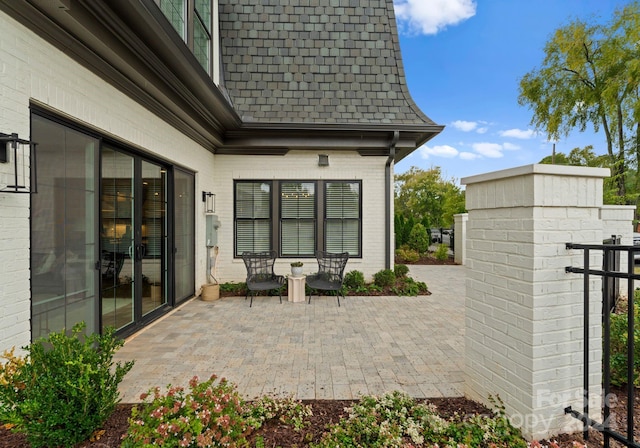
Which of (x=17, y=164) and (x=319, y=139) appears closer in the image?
(x=17, y=164)

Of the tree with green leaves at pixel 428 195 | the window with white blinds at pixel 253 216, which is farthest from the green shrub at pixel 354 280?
the tree with green leaves at pixel 428 195

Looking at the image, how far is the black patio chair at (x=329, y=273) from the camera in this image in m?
5.57

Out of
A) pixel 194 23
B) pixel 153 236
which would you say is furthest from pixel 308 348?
pixel 194 23

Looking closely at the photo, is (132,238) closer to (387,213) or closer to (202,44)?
(202,44)

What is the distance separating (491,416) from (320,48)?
697 cm

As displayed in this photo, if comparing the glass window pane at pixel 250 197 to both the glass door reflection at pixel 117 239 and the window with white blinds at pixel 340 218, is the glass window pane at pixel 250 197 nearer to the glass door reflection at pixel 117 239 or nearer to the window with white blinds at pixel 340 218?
the window with white blinds at pixel 340 218

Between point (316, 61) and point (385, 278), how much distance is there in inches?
192

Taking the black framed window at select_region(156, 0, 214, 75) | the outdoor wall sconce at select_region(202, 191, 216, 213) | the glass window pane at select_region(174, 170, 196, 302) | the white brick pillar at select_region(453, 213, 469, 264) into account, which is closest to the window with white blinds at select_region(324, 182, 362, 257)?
the outdoor wall sconce at select_region(202, 191, 216, 213)

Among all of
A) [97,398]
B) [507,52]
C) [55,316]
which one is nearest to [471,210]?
[97,398]

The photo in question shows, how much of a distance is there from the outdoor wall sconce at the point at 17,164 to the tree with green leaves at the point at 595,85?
17.9m

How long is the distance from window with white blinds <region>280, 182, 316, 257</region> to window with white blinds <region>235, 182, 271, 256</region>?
1.07 ft

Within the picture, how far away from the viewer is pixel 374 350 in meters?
3.42

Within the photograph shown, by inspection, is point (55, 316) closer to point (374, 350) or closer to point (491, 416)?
point (374, 350)

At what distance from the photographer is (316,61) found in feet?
21.5
